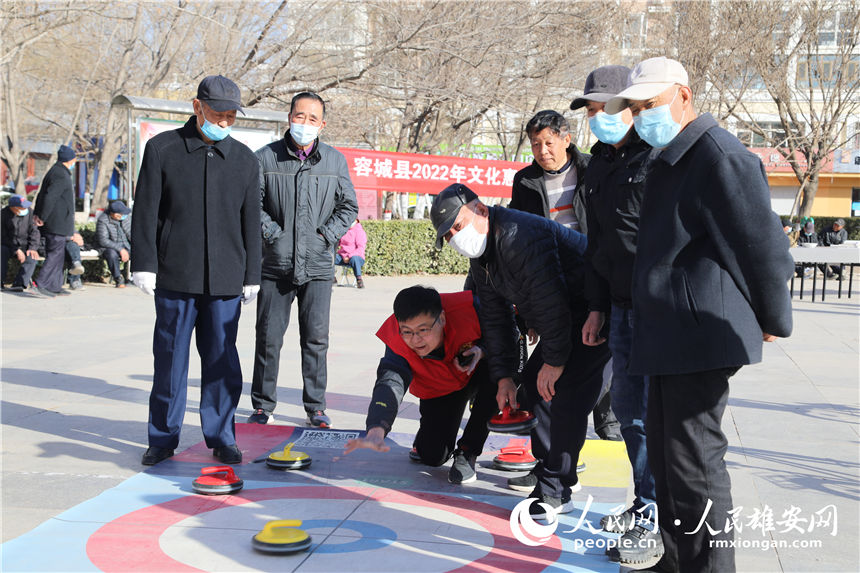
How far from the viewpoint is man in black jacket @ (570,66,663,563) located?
364cm

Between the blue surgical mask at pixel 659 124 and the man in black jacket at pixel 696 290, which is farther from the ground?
the blue surgical mask at pixel 659 124

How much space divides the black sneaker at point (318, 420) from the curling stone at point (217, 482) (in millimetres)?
1322

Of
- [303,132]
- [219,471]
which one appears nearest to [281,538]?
[219,471]

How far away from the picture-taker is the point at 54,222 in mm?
12375

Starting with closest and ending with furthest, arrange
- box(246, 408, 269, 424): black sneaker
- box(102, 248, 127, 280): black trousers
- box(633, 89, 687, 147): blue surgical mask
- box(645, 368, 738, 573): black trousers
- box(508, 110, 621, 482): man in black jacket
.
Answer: box(645, 368, 738, 573): black trousers
box(633, 89, 687, 147): blue surgical mask
box(508, 110, 621, 482): man in black jacket
box(246, 408, 269, 424): black sneaker
box(102, 248, 127, 280): black trousers

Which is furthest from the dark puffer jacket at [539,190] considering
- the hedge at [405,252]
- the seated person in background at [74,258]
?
the hedge at [405,252]

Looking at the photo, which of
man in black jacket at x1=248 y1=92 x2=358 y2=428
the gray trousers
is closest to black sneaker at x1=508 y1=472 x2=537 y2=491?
man in black jacket at x1=248 y1=92 x2=358 y2=428

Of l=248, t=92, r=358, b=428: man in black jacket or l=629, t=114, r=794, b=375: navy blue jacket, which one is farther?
l=248, t=92, r=358, b=428: man in black jacket

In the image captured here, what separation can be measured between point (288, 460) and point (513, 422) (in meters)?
1.21

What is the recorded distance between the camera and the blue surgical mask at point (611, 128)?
383 centimetres

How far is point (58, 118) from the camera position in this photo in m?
33.4

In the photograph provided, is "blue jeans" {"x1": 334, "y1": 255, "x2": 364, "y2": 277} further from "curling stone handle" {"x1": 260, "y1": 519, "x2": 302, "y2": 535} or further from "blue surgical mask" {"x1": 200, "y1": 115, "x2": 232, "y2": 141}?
"curling stone handle" {"x1": 260, "y1": 519, "x2": 302, "y2": 535}

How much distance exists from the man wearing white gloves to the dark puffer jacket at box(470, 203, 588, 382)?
1.50m

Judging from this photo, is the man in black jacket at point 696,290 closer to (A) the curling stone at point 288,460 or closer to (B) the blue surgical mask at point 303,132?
(A) the curling stone at point 288,460
